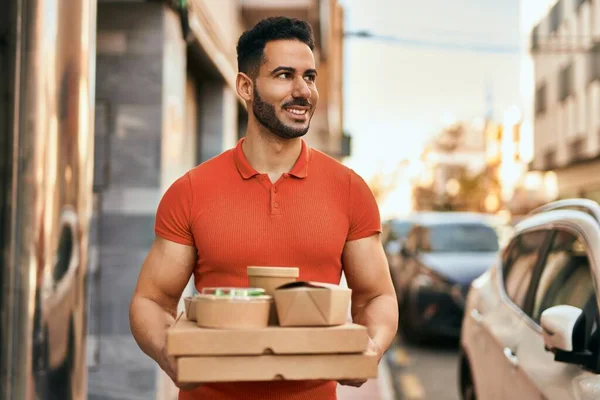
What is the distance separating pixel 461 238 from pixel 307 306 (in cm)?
1106

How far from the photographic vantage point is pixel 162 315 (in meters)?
2.64

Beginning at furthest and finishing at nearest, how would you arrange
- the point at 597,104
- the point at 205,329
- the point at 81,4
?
the point at 597,104
the point at 81,4
the point at 205,329

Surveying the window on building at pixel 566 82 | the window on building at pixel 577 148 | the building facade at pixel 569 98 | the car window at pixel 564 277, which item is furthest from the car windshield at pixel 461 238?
the window on building at pixel 566 82

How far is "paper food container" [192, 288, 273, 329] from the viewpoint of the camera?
2.13 meters

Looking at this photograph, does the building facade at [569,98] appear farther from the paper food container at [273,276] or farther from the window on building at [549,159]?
the paper food container at [273,276]

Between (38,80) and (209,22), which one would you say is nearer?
(38,80)

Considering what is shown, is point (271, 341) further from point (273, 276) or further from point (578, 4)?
point (578, 4)

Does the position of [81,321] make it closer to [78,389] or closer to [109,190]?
[78,389]

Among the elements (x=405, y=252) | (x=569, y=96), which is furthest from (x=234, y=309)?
(x=569, y=96)

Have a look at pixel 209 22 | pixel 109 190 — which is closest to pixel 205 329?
pixel 109 190

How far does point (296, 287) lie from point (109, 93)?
14.6 ft

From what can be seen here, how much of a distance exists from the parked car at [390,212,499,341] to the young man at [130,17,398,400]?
8244 mm

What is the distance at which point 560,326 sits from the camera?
3.27 meters

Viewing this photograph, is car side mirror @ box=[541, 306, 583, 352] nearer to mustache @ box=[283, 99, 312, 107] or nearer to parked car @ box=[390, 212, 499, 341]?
mustache @ box=[283, 99, 312, 107]
